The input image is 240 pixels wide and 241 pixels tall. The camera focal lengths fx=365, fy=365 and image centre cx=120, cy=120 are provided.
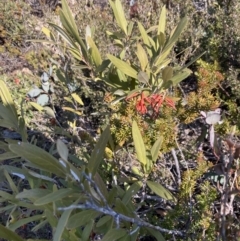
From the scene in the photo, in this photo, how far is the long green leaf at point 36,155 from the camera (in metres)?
0.81

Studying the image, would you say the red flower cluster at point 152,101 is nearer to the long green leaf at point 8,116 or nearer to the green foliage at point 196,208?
the green foliage at point 196,208

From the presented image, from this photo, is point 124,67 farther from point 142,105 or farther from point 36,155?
point 36,155

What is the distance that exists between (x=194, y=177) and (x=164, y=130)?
0.67ft

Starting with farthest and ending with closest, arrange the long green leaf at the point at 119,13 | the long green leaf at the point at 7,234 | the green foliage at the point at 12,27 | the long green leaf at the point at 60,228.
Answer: the green foliage at the point at 12,27
the long green leaf at the point at 119,13
the long green leaf at the point at 7,234
the long green leaf at the point at 60,228

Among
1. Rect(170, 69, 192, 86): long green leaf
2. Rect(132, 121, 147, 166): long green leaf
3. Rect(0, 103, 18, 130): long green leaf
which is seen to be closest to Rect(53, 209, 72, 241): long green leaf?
Rect(132, 121, 147, 166): long green leaf

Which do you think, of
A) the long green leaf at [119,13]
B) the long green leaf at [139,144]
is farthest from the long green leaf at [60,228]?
the long green leaf at [119,13]

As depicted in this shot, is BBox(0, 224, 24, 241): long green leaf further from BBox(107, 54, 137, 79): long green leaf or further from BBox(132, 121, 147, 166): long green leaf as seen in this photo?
BBox(107, 54, 137, 79): long green leaf

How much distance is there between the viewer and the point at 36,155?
2.71 feet

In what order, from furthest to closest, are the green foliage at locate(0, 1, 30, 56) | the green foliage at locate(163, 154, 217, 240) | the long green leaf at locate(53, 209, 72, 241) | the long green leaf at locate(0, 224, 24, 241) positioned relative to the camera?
the green foliage at locate(0, 1, 30, 56), the green foliage at locate(163, 154, 217, 240), the long green leaf at locate(0, 224, 24, 241), the long green leaf at locate(53, 209, 72, 241)

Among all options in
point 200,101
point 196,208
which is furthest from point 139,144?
point 196,208

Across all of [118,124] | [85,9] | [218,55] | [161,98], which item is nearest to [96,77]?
[118,124]

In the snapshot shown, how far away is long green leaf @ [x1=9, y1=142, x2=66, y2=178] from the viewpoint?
0.81 meters

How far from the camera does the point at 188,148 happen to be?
1.85 metres

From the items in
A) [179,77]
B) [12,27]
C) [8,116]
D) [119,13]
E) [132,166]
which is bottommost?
[132,166]
